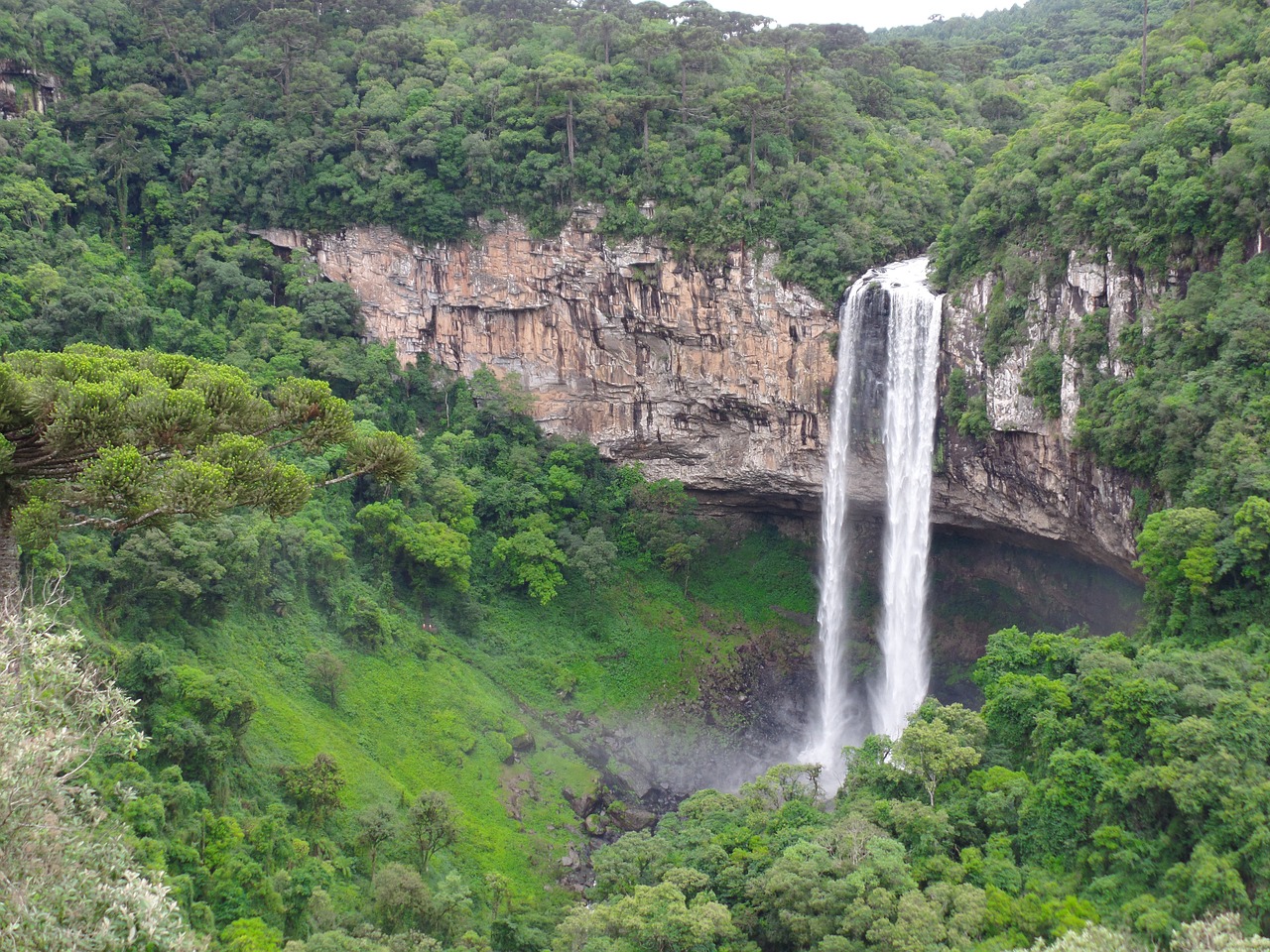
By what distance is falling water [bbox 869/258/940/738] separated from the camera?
25812 mm

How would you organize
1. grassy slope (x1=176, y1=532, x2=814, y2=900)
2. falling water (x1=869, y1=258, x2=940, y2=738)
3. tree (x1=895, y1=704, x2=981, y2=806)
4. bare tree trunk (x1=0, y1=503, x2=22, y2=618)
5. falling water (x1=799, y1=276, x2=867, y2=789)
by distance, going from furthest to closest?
falling water (x1=799, y1=276, x2=867, y2=789)
falling water (x1=869, y1=258, x2=940, y2=738)
grassy slope (x1=176, y1=532, x2=814, y2=900)
tree (x1=895, y1=704, x2=981, y2=806)
bare tree trunk (x1=0, y1=503, x2=22, y2=618)

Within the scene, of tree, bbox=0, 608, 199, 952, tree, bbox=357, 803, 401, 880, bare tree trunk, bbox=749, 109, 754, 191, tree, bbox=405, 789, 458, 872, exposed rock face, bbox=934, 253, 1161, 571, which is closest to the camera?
tree, bbox=0, 608, 199, 952

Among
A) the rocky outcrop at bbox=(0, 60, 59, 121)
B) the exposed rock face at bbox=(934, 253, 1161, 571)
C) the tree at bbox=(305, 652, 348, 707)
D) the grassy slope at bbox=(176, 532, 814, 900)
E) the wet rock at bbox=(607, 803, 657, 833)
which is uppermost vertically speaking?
the rocky outcrop at bbox=(0, 60, 59, 121)

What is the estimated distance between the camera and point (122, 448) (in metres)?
10.1

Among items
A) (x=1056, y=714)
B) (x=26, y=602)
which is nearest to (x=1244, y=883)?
(x=1056, y=714)

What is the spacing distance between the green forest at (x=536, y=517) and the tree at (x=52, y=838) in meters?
0.05

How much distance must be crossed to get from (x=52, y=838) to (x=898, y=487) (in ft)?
70.4

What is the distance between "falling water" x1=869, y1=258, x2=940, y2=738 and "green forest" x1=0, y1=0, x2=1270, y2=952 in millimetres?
1080

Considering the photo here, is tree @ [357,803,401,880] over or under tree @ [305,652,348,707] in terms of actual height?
under

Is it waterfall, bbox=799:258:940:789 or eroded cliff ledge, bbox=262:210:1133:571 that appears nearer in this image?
waterfall, bbox=799:258:940:789

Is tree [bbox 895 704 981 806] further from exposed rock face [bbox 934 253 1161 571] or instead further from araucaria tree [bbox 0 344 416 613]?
araucaria tree [bbox 0 344 416 613]

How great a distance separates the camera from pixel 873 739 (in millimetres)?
18781

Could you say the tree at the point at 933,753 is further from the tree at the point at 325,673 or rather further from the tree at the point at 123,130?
the tree at the point at 123,130

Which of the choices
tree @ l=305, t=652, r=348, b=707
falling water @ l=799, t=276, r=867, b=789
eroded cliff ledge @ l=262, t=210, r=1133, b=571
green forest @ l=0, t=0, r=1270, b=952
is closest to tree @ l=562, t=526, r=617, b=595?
green forest @ l=0, t=0, r=1270, b=952
